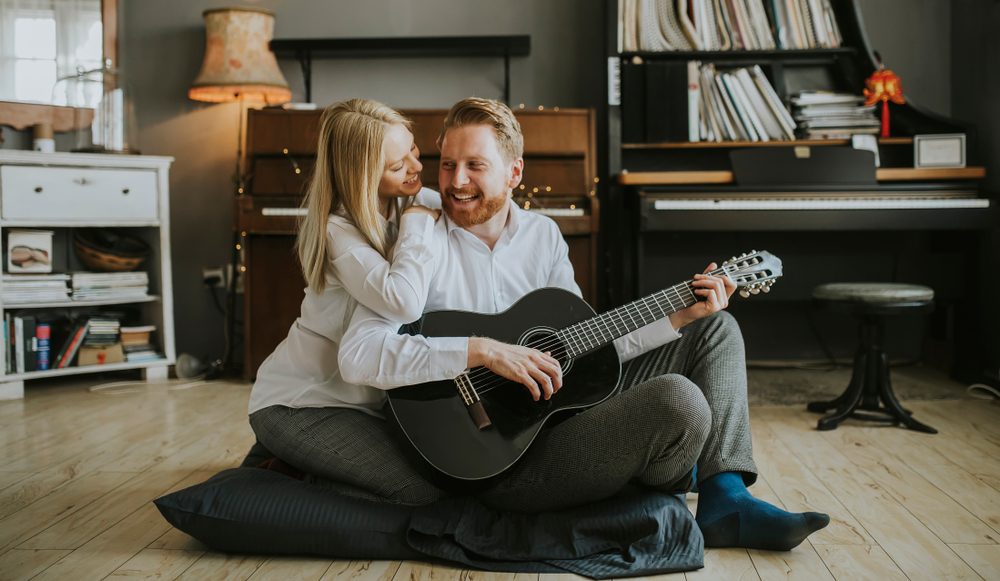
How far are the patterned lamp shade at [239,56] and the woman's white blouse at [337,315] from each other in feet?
6.81

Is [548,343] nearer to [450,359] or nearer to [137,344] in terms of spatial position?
[450,359]

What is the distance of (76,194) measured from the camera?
3.62 m

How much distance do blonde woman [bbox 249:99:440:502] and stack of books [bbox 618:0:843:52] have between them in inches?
80.5

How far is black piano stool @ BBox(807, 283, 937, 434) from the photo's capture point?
9.12 feet

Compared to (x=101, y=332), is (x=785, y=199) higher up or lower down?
higher up

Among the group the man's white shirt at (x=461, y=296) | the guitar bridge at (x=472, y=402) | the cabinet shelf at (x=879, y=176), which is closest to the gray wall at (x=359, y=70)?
the cabinet shelf at (x=879, y=176)

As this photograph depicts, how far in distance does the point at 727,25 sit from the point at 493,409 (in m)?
2.56

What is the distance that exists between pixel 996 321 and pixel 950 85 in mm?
1103

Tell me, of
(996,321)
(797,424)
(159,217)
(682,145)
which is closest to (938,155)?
(996,321)

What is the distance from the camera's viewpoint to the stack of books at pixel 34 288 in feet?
11.7

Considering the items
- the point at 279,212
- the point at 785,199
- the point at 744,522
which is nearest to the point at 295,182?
the point at 279,212

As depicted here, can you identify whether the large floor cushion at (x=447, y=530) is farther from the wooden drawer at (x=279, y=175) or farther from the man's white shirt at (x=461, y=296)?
the wooden drawer at (x=279, y=175)

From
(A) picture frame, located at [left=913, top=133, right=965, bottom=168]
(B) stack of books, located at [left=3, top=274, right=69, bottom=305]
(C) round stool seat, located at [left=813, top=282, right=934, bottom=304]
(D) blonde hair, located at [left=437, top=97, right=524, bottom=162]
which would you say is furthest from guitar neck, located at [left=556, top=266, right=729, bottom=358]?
(B) stack of books, located at [left=3, top=274, right=69, bottom=305]

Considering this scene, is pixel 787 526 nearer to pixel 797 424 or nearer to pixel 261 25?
pixel 797 424
